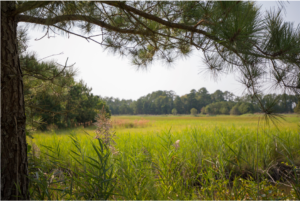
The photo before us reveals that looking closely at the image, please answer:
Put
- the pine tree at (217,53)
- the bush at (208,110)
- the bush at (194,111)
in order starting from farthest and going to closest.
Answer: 1. the bush at (194,111)
2. the bush at (208,110)
3. the pine tree at (217,53)

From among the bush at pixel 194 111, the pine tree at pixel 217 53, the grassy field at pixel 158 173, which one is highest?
the pine tree at pixel 217 53

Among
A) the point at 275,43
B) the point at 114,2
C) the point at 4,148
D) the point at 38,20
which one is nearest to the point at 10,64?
the point at 38,20

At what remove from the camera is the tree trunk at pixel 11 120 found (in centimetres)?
102

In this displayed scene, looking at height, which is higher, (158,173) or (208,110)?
(208,110)

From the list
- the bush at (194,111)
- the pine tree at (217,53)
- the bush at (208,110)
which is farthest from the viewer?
the bush at (194,111)

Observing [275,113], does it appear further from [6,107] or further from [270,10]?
[6,107]

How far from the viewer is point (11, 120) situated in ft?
3.36

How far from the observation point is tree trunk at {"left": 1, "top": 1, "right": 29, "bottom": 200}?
3.34 ft

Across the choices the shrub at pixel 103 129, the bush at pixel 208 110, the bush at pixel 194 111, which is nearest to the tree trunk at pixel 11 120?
the shrub at pixel 103 129

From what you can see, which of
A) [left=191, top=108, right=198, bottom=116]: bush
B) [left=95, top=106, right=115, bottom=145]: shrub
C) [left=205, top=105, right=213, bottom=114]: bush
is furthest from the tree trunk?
[left=191, top=108, right=198, bottom=116]: bush

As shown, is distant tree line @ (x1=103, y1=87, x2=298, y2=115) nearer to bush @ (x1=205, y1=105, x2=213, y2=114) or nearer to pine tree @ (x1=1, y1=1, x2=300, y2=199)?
bush @ (x1=205, y1=105, x2=213, y2=114)

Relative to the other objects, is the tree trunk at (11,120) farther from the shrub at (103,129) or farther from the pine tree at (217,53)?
the shrub at (103,129)

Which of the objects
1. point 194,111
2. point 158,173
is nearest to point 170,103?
point 194,111

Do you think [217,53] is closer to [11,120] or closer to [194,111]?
[11,120]
